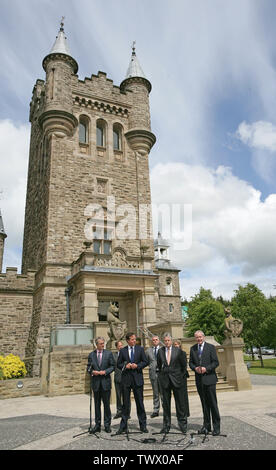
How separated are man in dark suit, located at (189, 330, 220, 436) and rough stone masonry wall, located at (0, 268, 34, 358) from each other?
1474cm

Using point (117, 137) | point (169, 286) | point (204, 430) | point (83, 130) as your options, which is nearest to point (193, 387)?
point (204, 430)

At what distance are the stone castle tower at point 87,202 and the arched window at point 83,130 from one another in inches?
2.8

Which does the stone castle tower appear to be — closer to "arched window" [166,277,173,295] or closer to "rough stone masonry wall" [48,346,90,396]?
"rough stone masonry wall" [48,346,90,396]

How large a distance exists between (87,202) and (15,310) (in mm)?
7460

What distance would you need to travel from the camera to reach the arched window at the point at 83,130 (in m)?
22.3

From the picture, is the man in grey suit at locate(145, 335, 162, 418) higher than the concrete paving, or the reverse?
the man in grey suit at locate(145, 335, 162, 418)

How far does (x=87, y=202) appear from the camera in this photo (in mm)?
20234

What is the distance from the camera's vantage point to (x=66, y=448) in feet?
16.3

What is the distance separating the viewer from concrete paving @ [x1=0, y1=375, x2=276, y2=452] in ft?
16.3

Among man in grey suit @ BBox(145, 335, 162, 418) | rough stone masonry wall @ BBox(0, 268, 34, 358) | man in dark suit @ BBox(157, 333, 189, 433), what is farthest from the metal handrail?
man in dark suit @ BBox(157, 333, 189, 433)

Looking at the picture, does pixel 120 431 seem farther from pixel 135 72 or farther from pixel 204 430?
pixel 135 72

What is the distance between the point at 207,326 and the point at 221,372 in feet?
93.6

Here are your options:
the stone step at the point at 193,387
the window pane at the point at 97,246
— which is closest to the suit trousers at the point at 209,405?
the stone step at the point at 193,387

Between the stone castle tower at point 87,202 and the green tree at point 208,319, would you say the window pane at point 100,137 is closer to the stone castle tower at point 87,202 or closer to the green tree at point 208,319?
the stone castle tower at point 87,202
